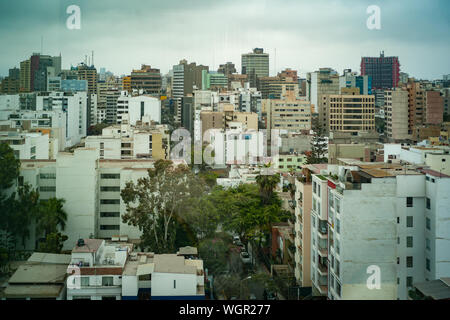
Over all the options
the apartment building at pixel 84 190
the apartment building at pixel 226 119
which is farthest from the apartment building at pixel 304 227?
the apartment building at pixel 226 119

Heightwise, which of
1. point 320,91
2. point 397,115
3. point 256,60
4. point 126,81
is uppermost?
point 320,91

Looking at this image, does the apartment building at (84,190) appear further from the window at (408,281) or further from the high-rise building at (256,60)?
the window at (408,281)

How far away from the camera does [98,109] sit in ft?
60.7

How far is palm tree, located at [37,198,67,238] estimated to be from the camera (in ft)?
11.1

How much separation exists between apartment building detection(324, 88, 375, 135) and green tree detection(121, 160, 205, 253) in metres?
4.95

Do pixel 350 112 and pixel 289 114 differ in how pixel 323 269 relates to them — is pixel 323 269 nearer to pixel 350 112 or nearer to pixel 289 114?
pixel 350 112

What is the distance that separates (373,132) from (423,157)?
3.65 m

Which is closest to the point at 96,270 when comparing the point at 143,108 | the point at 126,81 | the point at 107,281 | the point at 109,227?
the point at 107,281

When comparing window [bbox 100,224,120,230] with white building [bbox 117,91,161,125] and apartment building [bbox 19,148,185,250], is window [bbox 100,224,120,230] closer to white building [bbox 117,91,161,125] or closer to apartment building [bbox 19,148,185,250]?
apartment building [bbox 19,148,185,250]

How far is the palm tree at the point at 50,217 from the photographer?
11.1 ft

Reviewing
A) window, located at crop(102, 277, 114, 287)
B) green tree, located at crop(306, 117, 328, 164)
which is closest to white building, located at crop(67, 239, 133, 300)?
window, located at crop(102, 277, 114, 287)

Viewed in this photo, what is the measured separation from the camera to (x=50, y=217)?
3426mm

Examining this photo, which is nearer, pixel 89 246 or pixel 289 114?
pixel 89 246

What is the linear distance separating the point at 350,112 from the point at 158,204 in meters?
7.42
